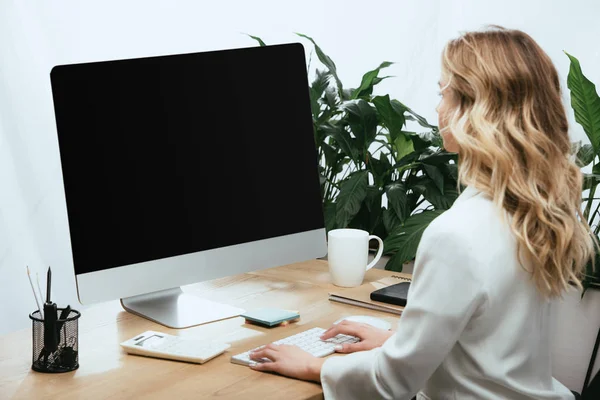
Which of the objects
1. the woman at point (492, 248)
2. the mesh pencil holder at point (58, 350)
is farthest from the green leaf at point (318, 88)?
the mesh pencil holder at point (58, 350)

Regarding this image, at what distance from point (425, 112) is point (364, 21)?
44 cm

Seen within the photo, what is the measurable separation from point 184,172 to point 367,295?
0.52m

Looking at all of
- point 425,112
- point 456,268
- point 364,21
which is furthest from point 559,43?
point 456,268

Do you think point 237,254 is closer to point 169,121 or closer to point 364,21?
point 169,121

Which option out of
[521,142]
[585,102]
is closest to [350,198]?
[585,102]

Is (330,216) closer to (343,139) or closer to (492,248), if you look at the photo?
(343,139)

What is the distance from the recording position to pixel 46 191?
248 cm

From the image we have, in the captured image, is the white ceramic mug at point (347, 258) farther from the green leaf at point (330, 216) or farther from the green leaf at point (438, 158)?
the green leaf at point (438, 158)

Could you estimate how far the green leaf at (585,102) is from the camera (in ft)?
6.40

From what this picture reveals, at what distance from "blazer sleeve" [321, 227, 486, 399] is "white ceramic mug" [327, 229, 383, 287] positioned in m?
0.59

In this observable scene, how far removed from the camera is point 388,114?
2.21 m

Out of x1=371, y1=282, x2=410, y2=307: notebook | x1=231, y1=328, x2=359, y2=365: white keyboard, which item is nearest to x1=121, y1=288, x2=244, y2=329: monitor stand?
x1=231, y1=328, x2=359, y2=365: white keyboard

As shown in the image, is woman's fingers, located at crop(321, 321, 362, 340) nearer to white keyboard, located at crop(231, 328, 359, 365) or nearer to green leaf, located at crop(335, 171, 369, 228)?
white keyboard, located at crop(231, 328, 359, 365)

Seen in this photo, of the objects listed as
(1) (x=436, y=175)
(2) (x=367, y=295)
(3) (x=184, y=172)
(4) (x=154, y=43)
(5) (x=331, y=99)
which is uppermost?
(4) (x=154, y=43)
